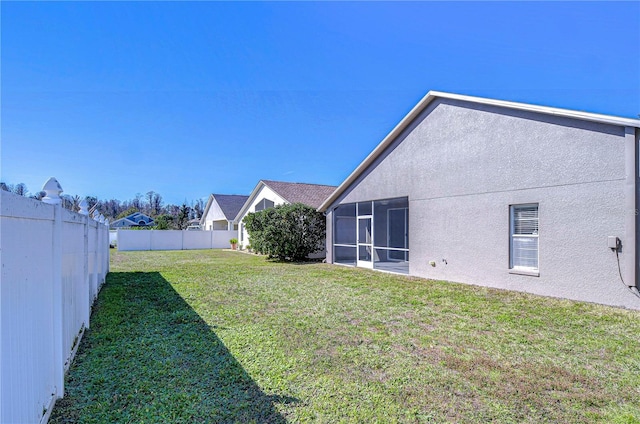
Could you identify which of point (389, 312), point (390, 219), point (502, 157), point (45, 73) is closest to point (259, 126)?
point (390, 219)

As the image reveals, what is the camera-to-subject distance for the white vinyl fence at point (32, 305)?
189 cm

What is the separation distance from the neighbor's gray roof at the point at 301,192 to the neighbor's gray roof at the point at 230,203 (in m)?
9.16

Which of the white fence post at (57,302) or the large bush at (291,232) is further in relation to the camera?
the large bush at (291,232)

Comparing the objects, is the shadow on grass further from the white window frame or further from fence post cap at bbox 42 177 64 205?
the white window frame

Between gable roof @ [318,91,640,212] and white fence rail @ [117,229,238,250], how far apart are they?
625 inches

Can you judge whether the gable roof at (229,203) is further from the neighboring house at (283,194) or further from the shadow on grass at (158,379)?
the shadow on grass at (158,379)

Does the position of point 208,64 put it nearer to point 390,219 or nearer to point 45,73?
point 45,73

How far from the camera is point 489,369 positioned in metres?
4.00

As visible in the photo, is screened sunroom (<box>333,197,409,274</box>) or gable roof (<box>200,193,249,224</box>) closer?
screened sunroom (<box>333,197,409,274</box>)

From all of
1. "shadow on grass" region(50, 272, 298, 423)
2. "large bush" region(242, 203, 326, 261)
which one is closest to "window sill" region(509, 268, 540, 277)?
"shadow on grass" region(50, 272, 298, 423)

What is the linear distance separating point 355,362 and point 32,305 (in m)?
3.35

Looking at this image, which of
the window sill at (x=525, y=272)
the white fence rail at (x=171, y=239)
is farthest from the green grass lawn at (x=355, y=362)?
the white fence rail at (x=171, y=239)

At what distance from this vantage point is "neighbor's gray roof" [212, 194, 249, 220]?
103 feet

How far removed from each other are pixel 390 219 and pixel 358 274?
5.31 meters
